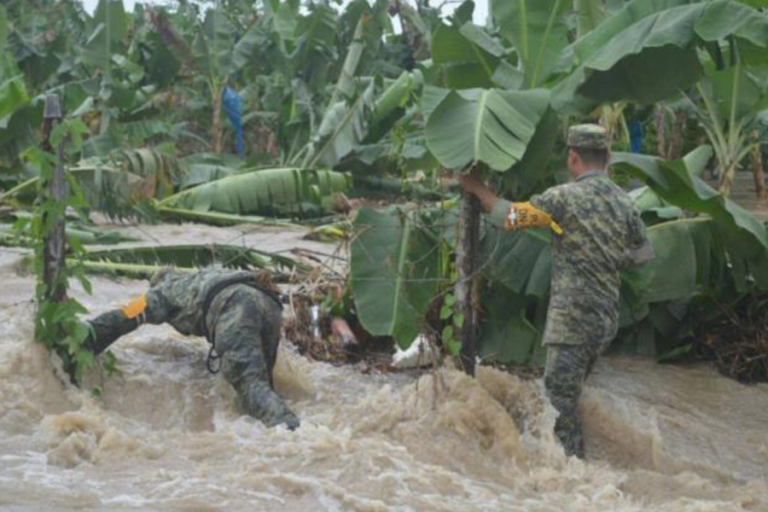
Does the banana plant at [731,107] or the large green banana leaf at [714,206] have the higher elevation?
the banana plant at [731,107]

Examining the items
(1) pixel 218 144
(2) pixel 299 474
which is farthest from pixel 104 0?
(2) pixel 299 474

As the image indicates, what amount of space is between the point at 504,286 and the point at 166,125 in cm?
1187

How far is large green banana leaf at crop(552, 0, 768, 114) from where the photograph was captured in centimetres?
693

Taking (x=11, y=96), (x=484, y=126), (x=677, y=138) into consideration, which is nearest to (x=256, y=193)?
(x=11, y=96)

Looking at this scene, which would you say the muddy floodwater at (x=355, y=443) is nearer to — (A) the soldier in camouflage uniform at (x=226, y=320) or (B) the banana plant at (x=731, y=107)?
(A) the soldier in camouflage uniform at (x=226, y=320)

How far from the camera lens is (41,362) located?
7410mm

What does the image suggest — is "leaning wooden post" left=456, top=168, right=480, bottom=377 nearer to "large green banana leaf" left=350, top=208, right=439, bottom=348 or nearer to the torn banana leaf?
"large green banana leaf" left=350, top=208, right=439, bottom=348

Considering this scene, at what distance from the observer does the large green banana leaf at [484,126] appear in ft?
22.4

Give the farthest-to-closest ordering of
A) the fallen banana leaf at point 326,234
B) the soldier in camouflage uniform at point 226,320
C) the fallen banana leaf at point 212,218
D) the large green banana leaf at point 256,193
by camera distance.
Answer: the large green banana leaf at point 256,193 → the fallen banana leaf at point 212,218 → the fallen banana leaf at point 326,234 → the soldier in camouflage uniform at point 226,320

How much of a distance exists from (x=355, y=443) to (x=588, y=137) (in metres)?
2.24

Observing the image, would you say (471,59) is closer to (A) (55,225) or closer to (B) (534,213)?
(B) (534,213)

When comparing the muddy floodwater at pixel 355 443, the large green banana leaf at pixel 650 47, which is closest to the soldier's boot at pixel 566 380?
the muddy floodwater at pixel 355 443

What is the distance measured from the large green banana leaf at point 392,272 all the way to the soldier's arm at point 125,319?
1.35 meters

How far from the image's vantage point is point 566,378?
6773 mm
